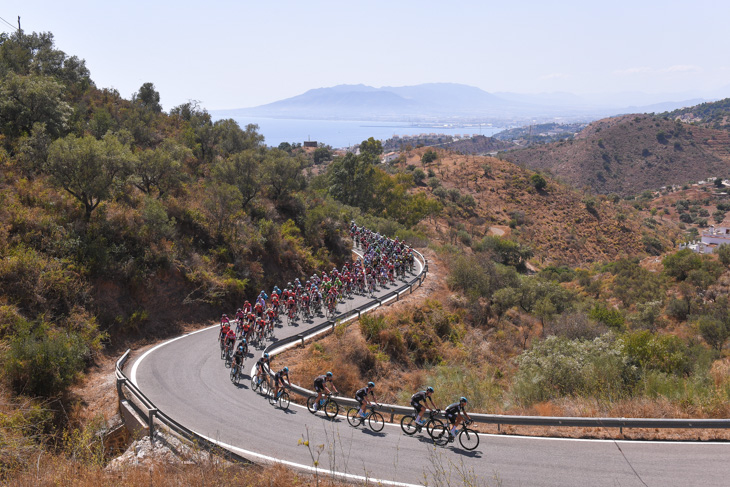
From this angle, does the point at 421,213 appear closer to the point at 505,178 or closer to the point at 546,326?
the point at 546,326

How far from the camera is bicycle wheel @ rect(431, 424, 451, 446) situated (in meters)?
11.0

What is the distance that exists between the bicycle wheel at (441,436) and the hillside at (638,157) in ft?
409

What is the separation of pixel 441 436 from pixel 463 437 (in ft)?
1.74

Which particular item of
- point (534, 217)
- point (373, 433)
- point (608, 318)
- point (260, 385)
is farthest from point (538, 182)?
point (373, 433)

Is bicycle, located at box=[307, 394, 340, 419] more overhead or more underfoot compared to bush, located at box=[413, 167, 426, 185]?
more underfoot

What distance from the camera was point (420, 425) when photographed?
11469mm

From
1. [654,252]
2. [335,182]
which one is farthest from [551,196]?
[335,182]

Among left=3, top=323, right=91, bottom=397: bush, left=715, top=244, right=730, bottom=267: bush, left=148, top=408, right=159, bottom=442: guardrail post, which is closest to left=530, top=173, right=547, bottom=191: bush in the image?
left=715, top=244, right=730, bottom=267: bush

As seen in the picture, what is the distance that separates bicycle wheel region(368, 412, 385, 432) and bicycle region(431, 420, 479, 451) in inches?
60.4

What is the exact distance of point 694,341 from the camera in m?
21.9

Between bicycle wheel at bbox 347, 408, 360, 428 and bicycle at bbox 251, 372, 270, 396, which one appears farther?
bicycle at bbox 251, 372, 270, 396

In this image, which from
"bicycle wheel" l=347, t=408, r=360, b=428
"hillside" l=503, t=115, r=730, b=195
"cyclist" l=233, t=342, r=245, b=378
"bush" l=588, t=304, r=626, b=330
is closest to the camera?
"bicycle wheel" l=347, t=408, r=360, b=428

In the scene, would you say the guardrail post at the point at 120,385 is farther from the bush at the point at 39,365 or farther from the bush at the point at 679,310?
the bush at the point at 679,310

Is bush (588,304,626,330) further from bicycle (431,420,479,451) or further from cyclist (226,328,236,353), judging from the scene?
cyclist (226,328,236,353)
